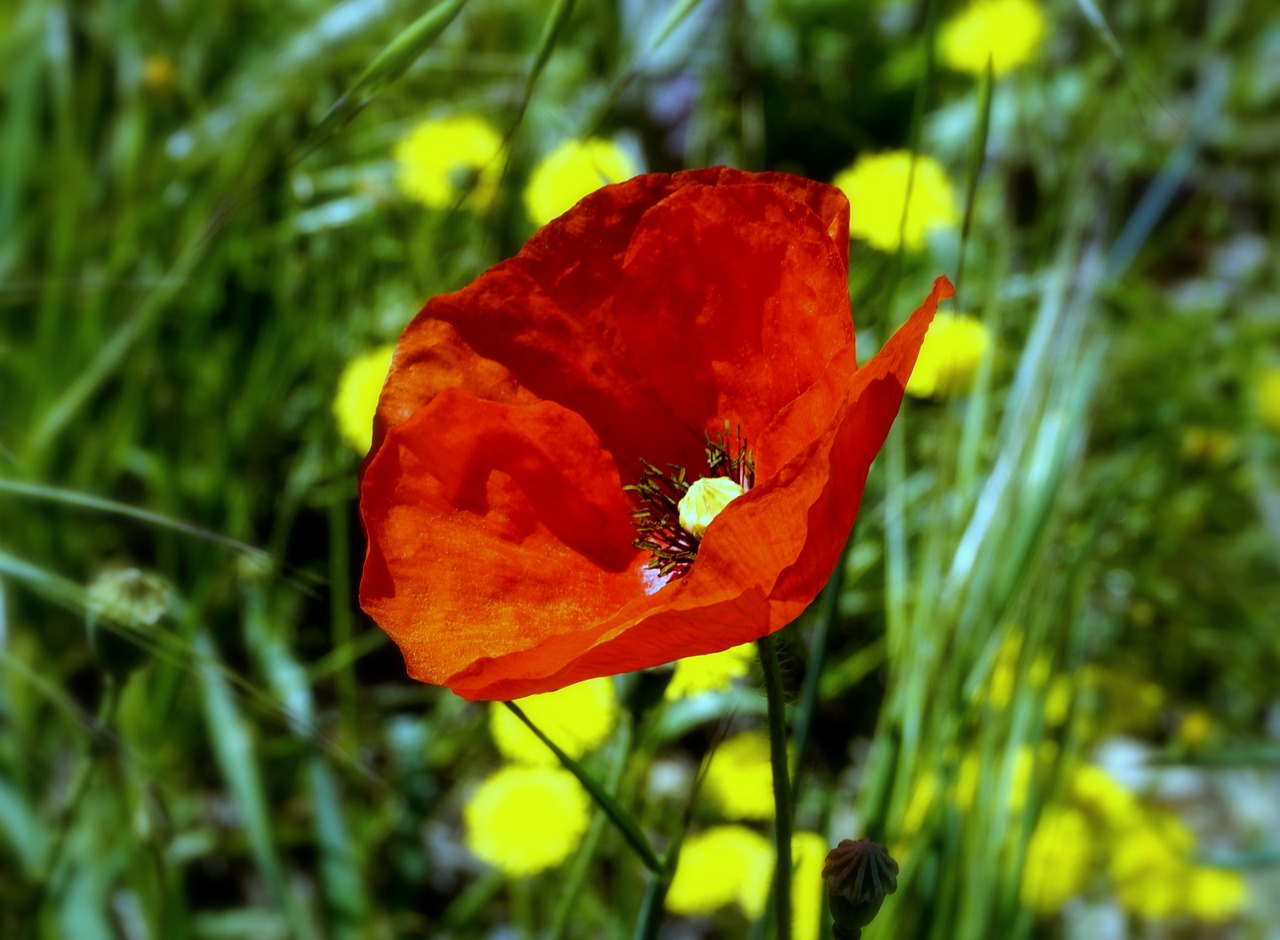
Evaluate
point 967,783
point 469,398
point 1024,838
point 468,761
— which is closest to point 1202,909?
point 967,783

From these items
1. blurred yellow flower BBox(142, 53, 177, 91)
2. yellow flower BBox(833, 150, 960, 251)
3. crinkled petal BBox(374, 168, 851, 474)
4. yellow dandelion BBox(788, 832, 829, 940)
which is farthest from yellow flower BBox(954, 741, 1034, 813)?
blurred yellow flower BBox(142, 53, 177, 91)

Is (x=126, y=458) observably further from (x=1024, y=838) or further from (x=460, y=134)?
(x=1024, y=838)

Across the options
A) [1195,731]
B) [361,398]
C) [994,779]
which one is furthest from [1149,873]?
[361,398]

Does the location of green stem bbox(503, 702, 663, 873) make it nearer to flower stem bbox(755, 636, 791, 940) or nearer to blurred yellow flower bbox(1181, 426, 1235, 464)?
flower stem bbox(755, 636, 791, 940)

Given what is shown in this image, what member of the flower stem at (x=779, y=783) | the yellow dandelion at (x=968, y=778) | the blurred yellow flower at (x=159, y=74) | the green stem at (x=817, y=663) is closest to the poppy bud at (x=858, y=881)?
the flower stem at (x=779, y=783)

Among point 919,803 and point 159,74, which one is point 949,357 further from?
point 159,74
